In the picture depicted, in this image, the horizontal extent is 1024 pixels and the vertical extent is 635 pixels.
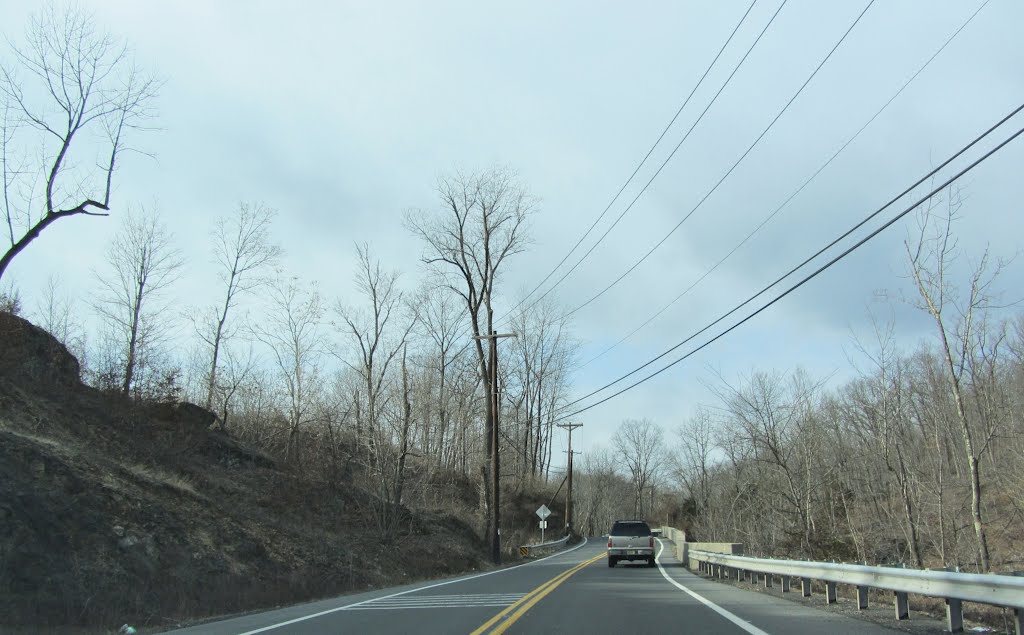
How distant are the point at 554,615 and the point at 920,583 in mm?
5405

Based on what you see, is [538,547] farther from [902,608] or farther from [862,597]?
[902,608]

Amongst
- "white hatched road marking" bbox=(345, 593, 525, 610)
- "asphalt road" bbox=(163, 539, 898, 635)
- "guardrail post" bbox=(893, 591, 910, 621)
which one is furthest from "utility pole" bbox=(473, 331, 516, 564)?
"guardrail post" bbox=(893, 591, 910, 621)

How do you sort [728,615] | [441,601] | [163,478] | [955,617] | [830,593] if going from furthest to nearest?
[163,478] < [441,601] < [830,593] < [728,615] < [955,617]

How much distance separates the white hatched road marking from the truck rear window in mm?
15341

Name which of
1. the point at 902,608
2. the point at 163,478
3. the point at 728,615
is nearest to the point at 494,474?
the point at 163,478

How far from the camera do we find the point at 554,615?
11227 millimetres

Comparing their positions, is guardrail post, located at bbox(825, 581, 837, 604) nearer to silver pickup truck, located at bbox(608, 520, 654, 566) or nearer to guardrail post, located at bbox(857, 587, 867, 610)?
guardrail post, located at bbox(857, 587, 867, 610)

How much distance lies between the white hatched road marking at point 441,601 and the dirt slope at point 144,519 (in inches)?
114

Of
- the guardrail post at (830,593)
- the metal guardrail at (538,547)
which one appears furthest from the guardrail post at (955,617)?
the metal guardrail at (538,547)

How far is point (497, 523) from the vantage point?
32.5 meters

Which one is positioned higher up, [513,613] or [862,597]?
[862,597]

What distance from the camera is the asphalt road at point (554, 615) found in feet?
31.1

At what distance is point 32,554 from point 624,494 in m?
106

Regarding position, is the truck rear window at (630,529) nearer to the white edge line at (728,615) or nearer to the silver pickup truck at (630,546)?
the silver pickup truck at (630,546)
